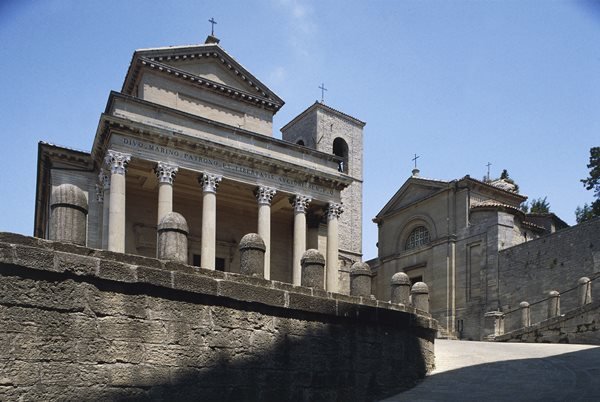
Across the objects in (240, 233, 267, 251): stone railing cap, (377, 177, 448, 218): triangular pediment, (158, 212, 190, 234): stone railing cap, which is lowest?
(240, 233, 267, 251): stone railing cap

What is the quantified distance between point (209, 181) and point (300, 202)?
13.8ft

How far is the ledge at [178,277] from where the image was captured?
6859 mm

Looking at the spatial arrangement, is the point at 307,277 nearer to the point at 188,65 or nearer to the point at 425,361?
the point at 425,361

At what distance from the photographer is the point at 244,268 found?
30.8 ft

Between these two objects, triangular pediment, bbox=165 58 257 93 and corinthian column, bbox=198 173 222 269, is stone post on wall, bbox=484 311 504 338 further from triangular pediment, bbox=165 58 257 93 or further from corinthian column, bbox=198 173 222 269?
triangular pediment, bbox=165 58 257 93

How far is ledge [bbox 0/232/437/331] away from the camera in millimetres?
6859

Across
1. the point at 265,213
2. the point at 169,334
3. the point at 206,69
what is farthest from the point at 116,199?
the point at 169,334

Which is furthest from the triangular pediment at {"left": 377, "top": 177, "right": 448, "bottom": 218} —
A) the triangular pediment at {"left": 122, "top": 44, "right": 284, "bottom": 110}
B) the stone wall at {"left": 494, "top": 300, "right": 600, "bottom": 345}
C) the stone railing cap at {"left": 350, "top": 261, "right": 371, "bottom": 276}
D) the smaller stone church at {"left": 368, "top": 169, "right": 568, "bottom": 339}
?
the stone railing cap at {"left": 350, "top": 261, "right": 371, "bottom": 276}

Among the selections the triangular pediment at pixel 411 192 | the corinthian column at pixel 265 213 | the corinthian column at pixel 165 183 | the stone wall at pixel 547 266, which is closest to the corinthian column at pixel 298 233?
the corinthian column at pixel 265 213

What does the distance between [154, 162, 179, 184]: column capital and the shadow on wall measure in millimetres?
13433

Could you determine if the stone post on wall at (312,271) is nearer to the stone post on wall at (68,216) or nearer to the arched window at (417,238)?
the stone post on wall at (68,216)

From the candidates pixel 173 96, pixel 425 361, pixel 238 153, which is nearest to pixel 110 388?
pixel 425 361

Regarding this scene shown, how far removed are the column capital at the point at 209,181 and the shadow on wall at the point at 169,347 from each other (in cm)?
1367

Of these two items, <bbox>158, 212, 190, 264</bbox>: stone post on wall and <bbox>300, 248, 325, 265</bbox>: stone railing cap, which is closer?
<bbox>158, 212, 190, 264</bbox>: stone post on wall
